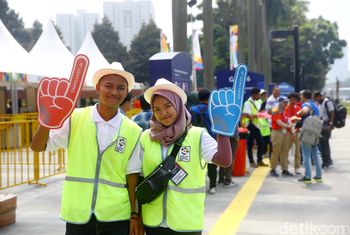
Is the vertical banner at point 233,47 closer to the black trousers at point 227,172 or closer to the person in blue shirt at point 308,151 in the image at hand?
the person in blue shirt at point 308,151

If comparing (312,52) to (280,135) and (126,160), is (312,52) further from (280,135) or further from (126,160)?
(126,160)

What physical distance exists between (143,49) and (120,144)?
186 feet

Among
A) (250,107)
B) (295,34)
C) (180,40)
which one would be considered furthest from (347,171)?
(295,34)

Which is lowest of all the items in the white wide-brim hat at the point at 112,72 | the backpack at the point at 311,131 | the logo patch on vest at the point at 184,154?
the backpack at the point at 311,131

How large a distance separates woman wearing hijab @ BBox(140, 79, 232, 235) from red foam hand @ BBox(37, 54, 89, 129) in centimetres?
49

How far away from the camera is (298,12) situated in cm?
5825

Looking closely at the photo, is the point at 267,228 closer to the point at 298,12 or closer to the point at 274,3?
the point at 274,3

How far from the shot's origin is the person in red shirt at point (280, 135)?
9547 millimetres

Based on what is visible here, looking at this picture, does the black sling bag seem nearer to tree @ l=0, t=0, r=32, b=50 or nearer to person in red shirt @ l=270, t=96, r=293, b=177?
person in red shirt @ l=270, t=96, r=293, b=177

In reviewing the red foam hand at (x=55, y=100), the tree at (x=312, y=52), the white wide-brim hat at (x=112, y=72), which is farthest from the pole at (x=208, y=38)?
the tree at (x=312, y=52)

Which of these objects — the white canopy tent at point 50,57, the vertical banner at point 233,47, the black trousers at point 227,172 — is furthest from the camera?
the vertical banner at point 233,47

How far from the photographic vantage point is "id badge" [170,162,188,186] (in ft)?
9.25

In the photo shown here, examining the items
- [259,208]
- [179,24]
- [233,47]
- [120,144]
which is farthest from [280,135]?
[233,47]

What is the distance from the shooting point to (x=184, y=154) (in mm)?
2865
